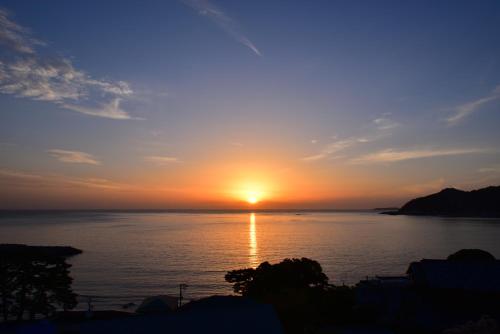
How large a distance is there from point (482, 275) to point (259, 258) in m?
71.1

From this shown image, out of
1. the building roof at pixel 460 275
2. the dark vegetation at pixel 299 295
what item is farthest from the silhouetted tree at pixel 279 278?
the building roof at pixel 460 275

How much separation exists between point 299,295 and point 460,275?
12.4m

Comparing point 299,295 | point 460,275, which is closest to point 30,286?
point 299,295

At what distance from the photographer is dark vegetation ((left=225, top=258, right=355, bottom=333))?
25573mm

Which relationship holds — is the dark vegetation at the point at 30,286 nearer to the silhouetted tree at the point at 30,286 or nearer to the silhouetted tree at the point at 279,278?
the silhouetted tree at the point at 30,286

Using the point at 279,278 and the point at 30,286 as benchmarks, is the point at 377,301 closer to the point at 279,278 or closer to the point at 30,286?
the point at 279,278

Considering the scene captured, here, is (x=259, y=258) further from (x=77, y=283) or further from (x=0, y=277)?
(x=0, y=277)

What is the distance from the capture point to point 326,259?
295ft

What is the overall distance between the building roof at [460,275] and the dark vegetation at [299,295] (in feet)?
18.9

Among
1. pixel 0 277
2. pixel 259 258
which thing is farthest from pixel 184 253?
pixel 0 277

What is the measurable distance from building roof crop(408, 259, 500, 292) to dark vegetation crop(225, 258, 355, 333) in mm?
5757

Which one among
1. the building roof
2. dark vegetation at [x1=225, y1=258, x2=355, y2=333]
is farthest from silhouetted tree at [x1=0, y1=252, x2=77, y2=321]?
the building roof

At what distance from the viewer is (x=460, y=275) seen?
29.3 meters

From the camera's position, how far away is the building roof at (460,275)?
28480 millimetres
